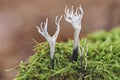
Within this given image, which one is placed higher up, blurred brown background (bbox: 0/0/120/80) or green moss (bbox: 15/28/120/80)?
blurred brown background (bbox: 0/0/120/80)

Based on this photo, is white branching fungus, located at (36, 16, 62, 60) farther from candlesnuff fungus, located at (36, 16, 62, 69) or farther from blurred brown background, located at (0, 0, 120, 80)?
blurred brown background, located at (0, 0, 120, 80)

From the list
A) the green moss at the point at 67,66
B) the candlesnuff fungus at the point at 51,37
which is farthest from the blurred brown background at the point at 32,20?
the candlesnuff fungus at the point at 51,37

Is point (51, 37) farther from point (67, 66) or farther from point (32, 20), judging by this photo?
point (32, 20)

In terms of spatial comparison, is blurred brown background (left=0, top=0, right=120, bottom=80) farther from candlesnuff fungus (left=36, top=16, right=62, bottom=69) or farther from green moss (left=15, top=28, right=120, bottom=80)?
candlesnuff fungus (left=36, top=16, right=62, bottom=69)

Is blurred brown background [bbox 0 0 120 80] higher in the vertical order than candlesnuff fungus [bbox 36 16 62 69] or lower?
higher

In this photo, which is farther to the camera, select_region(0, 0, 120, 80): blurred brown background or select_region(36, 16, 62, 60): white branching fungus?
select_region(0, 0, 120, 80): blurred brown background

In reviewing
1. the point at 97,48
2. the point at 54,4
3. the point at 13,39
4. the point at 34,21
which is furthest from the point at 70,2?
→ the point at 97,48

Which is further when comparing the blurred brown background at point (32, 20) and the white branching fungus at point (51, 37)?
the blurred brown background at point (32, 20)

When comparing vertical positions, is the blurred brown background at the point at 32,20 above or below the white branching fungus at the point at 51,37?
above

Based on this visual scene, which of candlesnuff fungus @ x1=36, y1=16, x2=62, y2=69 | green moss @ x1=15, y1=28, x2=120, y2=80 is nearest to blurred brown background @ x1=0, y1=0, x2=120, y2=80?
green moss @ x1=15, y1=28, x2=120, y2=80

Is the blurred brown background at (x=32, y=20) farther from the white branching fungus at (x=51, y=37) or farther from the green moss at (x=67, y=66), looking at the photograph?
the white branching fungus at (x=51, y=37)
